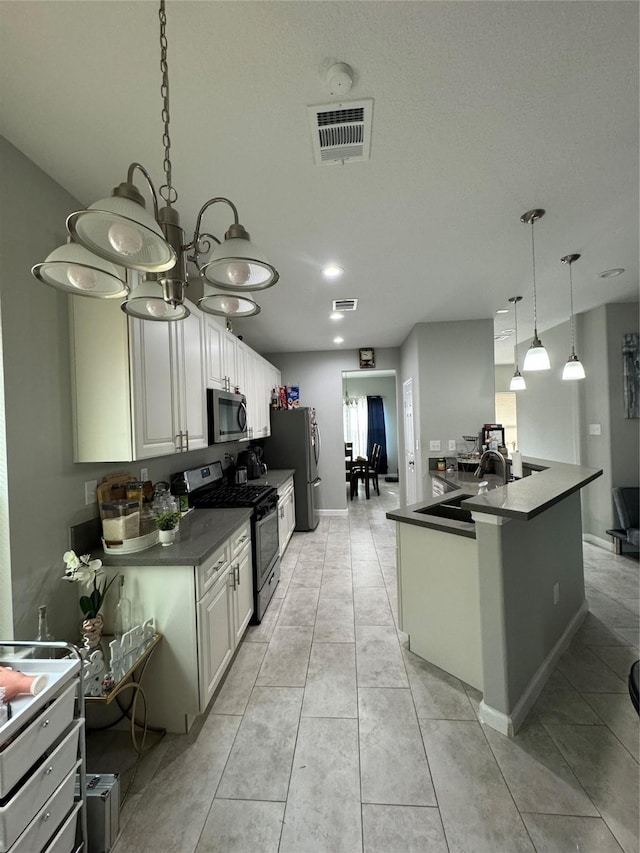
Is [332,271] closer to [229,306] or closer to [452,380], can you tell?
[229,306]

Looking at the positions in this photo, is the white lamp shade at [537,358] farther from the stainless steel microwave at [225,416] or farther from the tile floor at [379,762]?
the stainless steel microwave at [225,416]

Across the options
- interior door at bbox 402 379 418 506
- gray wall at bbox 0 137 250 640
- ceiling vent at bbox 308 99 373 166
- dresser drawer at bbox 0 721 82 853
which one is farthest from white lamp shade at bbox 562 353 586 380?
dresser drawer at bbox 0 721 82 853

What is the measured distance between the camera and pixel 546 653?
1.95 meters

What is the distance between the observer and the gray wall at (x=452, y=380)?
396 centimetres

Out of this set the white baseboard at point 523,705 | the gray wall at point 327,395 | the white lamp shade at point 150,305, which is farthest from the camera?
the gray wall at point 327,395

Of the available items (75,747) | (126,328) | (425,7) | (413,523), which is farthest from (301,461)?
(425,7)

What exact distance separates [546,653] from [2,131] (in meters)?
3.71

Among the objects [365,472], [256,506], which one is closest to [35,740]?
[256,506]

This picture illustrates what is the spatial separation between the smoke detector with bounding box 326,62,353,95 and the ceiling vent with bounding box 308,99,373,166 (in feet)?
0.24

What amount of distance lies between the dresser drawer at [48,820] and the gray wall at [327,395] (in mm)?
4389

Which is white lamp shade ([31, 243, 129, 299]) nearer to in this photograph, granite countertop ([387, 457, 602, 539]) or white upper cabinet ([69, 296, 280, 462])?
white upper cabinet ([69, 296, 280, 462])

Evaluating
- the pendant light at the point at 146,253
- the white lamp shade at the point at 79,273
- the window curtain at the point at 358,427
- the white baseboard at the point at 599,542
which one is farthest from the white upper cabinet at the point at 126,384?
the window curtain at the point at 358,427

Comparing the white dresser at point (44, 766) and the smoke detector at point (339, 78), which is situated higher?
the smoke detector at point (339, 78)

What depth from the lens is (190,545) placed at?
1.78 metres
